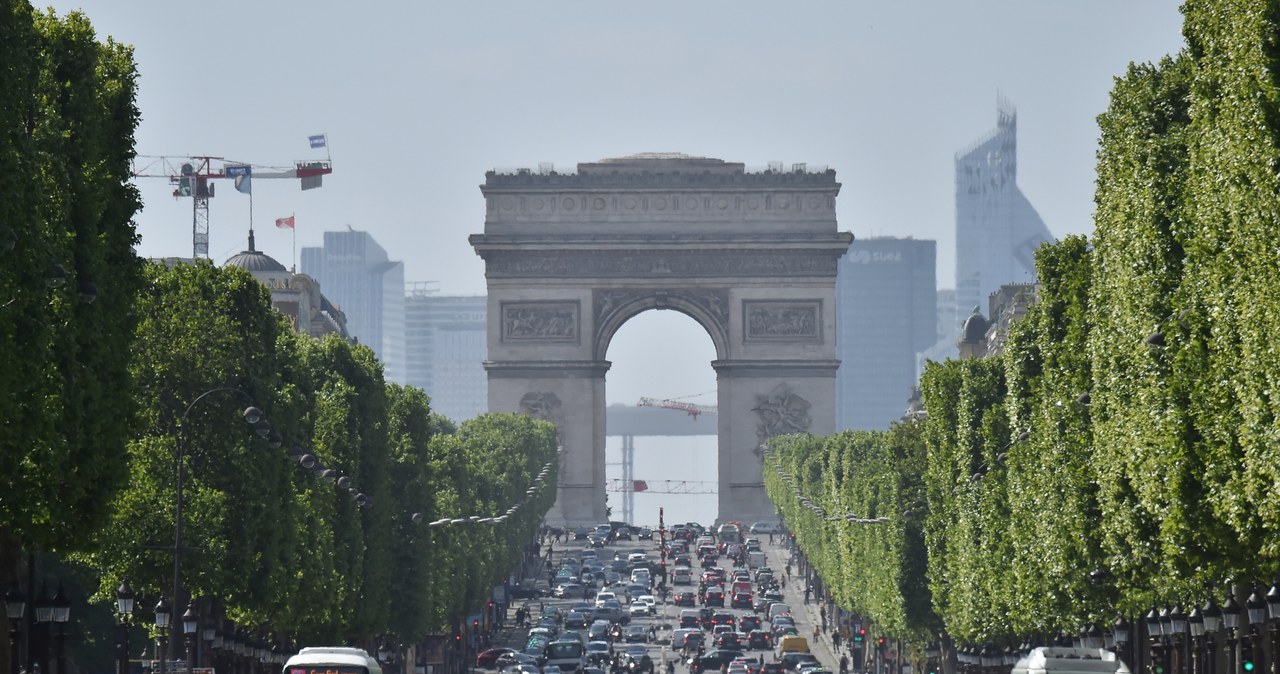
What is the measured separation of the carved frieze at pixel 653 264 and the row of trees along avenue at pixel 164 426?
7431 centimetres

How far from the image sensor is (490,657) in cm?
10175

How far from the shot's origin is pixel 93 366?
4325 cm

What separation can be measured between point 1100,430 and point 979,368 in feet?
75.3

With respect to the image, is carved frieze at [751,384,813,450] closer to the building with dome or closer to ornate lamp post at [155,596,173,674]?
the building with dome

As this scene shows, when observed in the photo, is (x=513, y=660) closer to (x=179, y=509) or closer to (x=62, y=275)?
(x=179, y=509)

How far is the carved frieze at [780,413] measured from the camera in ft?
591

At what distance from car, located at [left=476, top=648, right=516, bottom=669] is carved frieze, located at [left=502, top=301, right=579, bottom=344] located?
7800 centimetres

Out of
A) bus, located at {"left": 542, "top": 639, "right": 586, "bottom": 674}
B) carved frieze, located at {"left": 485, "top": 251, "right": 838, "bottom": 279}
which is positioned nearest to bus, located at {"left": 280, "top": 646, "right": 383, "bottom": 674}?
bus, located at {"left": 542, "top": 639, "right": 586, "bottom": 674}

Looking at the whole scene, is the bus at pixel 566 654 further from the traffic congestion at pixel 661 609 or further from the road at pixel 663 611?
the road at pixel 663 611

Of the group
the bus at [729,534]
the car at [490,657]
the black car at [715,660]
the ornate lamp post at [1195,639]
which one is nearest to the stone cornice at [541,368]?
the bus at [729,534]

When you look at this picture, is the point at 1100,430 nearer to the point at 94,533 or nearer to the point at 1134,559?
the point at 1134,559

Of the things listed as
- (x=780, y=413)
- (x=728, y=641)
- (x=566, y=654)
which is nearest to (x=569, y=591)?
(x=728, y=641)

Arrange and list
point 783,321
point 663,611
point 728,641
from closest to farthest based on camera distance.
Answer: point 728,641 < point 663,611 < point 783,321

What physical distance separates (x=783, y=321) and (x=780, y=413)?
586cm
